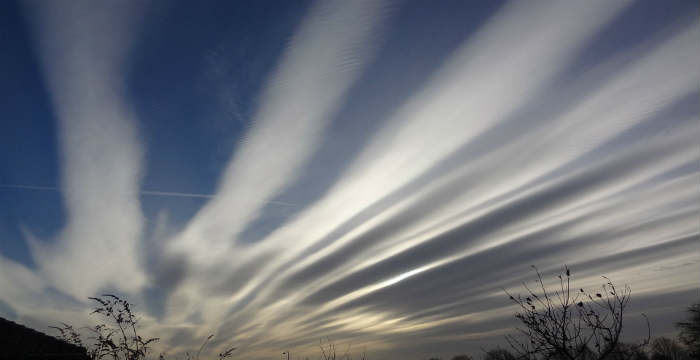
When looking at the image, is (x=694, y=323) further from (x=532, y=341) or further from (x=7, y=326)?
(x=7, y=326)

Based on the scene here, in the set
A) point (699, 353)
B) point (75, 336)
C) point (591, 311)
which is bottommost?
point (699, 353)

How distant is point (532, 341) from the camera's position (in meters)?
9.91

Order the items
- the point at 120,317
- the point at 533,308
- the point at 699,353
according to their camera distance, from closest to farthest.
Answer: the point at 699,353 < the point at 533,308 < the point at 120,317

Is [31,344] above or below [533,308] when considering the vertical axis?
above

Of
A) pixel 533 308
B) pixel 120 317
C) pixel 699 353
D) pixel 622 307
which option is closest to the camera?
pixel 699 353

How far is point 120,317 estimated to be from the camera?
1035cm

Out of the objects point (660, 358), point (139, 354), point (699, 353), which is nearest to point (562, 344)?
point (699, 353)

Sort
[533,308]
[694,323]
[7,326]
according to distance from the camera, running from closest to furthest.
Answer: [533,308]
[7,326]
[694,323]

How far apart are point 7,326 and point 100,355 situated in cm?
1131

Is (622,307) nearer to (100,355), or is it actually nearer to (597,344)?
(597,344)

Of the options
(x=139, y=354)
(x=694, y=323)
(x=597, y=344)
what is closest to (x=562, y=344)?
(x=597, y=344)

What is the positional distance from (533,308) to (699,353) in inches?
131

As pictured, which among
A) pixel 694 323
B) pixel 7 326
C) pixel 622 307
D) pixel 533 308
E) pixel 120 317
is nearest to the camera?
pixel 622 307

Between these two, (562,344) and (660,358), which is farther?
(660,358)
